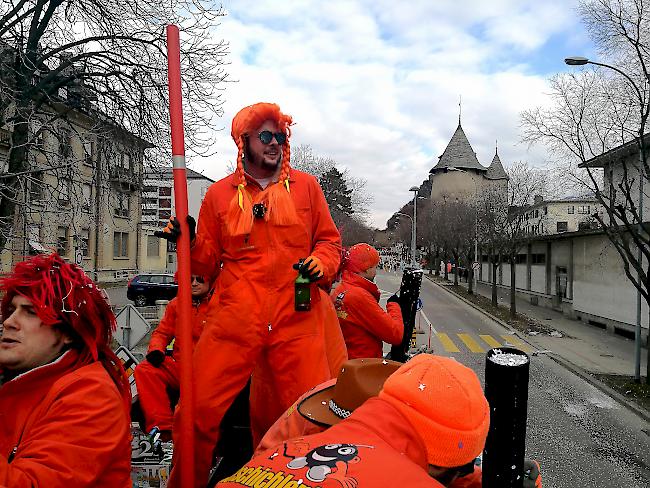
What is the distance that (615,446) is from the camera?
26.0 feet

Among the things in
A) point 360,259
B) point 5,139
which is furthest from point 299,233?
point 5,139

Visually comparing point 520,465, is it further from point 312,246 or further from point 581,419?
point 581,419

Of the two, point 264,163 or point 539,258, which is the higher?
point 264,163

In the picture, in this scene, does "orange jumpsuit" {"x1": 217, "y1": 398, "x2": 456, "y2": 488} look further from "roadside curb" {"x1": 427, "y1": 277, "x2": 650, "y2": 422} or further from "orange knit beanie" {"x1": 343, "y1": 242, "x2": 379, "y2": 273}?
"roadside curb" {"x1": 427, "y1": 277, "x2": 650, "y2": 422}

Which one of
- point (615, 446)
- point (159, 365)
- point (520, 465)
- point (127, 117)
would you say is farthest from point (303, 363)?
point (127, 117)

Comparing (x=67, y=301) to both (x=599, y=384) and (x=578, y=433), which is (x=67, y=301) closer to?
(x=578, y=433)

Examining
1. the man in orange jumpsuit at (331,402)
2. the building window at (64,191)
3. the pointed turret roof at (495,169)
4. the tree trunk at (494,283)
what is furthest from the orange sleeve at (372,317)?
the pointed turret roof at (495,169)

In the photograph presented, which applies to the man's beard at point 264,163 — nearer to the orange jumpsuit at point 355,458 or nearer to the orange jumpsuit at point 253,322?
the orange jumpsuit at point 253,322

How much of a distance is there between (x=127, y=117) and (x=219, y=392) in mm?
8261

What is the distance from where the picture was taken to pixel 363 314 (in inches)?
164

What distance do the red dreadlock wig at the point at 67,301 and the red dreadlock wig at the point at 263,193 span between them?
0.84m

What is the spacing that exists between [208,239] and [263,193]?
377 millimetres

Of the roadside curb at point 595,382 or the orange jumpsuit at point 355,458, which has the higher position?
the orange jumpsuit at point 355,458

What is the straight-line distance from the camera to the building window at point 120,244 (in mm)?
32688
